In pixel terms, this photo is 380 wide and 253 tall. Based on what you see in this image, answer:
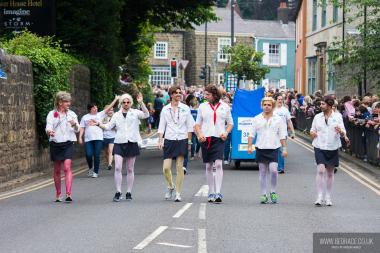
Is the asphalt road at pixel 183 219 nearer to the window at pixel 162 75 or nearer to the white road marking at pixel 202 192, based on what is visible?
the white road marking at pixel 202 192

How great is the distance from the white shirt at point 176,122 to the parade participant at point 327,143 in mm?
2189

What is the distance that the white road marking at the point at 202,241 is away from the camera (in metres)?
9.88

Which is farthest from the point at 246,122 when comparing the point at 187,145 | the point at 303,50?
the point at 303,50

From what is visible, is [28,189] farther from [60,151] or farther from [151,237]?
[151,237]

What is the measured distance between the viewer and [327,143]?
14734 millimetres

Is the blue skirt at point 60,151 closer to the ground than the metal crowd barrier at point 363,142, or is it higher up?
higher up

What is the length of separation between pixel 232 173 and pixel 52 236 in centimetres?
1074

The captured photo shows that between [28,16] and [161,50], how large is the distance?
177 ft

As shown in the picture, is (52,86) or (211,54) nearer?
(52,86)

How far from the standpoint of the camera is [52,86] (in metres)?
22.0

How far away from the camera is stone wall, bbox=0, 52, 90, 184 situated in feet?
60.7

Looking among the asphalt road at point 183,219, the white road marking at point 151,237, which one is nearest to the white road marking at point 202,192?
the asphalt road at point 183,219

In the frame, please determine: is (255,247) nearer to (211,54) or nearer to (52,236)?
(52,236)

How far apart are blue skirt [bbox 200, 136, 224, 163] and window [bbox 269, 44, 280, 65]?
6431 centimetres
